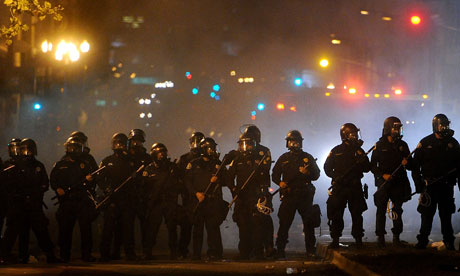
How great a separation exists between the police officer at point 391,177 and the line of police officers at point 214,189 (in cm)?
2

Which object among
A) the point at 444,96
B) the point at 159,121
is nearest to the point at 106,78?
the point at 159,121

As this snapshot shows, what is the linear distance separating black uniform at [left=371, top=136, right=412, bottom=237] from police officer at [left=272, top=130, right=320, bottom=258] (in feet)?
3.50

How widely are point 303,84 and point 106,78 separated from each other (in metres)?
9.39

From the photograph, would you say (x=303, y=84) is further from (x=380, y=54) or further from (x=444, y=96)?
(x=444, y=96)

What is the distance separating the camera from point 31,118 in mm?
26125

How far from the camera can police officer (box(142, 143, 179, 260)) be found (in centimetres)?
1245

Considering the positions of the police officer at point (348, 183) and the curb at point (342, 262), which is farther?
the police officer at point (348, 183)

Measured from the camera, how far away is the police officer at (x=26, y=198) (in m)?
11.6

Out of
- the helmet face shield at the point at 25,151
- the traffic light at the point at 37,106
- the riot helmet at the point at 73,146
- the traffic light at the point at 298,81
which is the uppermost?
the traffic light at the point at 298,81

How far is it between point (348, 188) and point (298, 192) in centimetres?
86

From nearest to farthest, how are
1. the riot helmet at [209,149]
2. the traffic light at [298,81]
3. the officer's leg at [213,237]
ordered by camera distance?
the officer's leg at [213,237]
the riot helmet at [209,149]
the traffic light at [298,81]

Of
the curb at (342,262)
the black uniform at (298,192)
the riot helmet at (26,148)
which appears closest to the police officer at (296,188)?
the black uniform at (298,192)

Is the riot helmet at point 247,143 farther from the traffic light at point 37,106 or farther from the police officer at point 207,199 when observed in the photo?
the traffic light at point 37,106

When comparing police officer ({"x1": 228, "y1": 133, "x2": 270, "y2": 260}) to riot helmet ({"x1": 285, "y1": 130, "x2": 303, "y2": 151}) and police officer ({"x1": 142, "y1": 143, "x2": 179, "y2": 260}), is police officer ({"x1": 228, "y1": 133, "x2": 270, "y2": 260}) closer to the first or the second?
riot helmet ({"x1": 285, "y1": 130, "x2": 303, "y2": 151})
